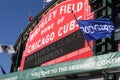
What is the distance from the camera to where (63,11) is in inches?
918

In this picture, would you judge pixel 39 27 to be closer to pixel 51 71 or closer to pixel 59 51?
pixel 59 51

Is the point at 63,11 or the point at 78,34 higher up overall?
the point at 63,11

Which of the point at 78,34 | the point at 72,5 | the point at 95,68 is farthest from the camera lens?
the point at 72,5

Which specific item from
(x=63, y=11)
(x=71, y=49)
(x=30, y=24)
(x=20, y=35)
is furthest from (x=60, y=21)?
(x=20, y=35)

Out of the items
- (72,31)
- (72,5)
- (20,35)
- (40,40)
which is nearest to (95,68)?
(72,31)

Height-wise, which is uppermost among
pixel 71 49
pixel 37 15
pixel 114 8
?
pixel 37 15

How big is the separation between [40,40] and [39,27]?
3.75 feet

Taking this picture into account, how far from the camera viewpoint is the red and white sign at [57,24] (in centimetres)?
2127

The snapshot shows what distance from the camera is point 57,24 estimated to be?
77.9 feet

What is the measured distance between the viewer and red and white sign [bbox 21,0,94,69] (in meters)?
21.3

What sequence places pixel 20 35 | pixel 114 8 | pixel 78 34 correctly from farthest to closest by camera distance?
pixel 20 35 < pixel 78 34 < pixel 114 8

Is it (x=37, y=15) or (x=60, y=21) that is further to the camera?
(x=37, y=15)

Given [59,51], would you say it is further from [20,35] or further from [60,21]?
[20,35]

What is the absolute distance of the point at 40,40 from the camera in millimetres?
25797
